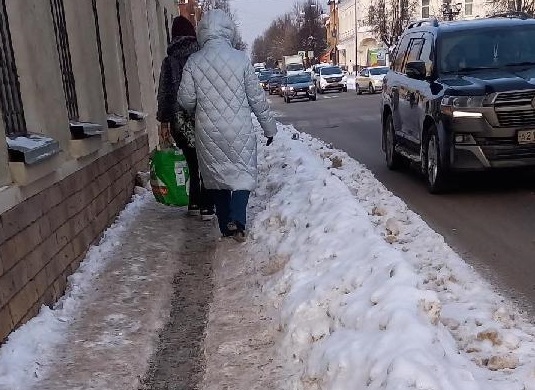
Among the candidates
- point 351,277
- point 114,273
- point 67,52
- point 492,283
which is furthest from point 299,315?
point 67,52

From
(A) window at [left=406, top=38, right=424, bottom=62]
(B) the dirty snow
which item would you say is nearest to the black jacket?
(B) the dirty snow

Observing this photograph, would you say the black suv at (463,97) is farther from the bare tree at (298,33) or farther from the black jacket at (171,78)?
the bare tree at (298,33)

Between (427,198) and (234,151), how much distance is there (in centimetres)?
297

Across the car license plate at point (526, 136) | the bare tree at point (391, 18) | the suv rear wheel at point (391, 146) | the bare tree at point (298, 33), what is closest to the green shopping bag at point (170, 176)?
the car license plate at point (526, 136)

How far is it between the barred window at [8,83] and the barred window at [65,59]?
146cm

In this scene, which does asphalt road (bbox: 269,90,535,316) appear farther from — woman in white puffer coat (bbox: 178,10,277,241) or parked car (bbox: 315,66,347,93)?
parked car (bbox: 315,66,347,93)

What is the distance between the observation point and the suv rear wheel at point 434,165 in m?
7.44

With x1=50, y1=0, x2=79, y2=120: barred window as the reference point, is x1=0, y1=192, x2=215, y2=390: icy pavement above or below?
below

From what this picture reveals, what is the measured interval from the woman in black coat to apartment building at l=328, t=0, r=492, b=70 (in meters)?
40.0

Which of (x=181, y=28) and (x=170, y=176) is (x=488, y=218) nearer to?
(x=170, y=176)

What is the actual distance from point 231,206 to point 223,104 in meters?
0.92

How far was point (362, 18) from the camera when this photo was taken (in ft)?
245

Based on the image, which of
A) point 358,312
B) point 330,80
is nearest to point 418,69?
point 358,312

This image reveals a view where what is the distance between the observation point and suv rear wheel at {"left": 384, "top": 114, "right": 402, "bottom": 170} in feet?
31.7
